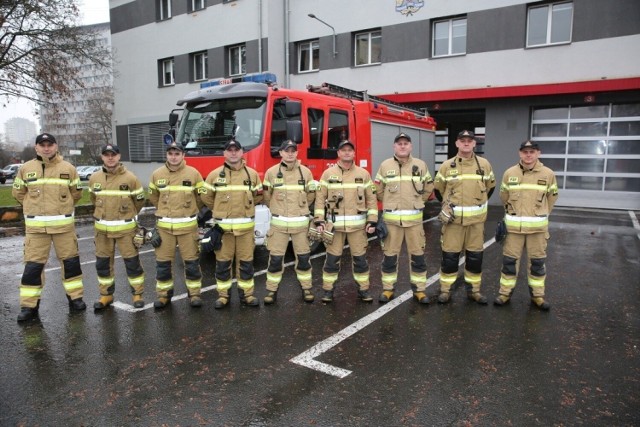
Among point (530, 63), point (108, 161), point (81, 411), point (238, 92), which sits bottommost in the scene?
point (81, 411)

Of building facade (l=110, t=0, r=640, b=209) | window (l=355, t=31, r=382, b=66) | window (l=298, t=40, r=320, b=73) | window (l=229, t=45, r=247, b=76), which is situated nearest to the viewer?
building facade (l=110, t=0, r=640, b=209)

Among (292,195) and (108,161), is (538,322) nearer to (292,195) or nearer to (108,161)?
(292,195)

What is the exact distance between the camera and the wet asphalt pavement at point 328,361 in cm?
321

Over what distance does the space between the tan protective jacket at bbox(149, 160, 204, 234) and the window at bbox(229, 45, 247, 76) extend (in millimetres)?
14595

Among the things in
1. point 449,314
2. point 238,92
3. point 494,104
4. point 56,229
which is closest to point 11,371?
point 56,229

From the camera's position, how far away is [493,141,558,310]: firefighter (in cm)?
519

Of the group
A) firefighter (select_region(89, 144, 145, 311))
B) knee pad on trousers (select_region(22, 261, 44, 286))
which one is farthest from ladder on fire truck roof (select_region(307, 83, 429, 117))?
knee pad on trousers (select_region(22, 261, 44, 286))

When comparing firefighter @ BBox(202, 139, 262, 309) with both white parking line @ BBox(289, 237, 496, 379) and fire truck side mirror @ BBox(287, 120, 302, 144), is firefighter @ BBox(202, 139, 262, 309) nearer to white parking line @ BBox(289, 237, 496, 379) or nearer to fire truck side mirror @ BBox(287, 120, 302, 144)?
white parking line @ BBox(289, 237, 496, 379)

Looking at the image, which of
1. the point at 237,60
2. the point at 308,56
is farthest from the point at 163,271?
the point at 237,60

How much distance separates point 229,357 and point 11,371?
1.71 meters

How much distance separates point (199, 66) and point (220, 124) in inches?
588

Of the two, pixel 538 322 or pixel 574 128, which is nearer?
pixel 538 322

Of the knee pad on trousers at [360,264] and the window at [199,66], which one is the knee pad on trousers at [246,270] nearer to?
the knee pad on trousers at [360,264]

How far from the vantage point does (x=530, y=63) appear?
13.7m
